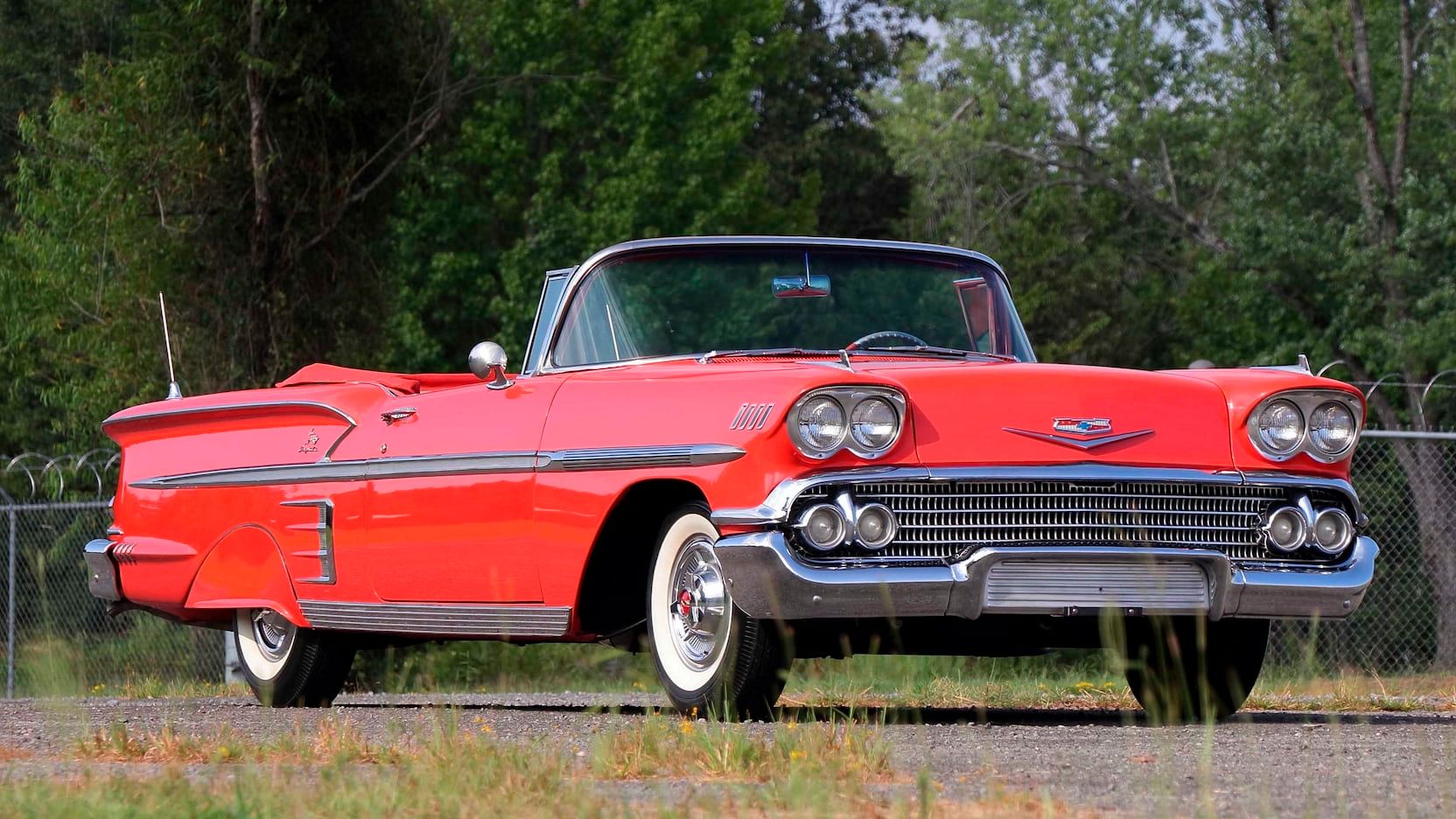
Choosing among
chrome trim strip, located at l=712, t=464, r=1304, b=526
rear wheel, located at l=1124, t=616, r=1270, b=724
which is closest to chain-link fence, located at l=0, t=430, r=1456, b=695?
rear wheel, located at l=1124, t=616, r=1270, b=724

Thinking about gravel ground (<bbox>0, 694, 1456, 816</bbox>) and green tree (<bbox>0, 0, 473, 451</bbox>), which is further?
green tree (<bbox>0, 0, 473, 451</bbox>)

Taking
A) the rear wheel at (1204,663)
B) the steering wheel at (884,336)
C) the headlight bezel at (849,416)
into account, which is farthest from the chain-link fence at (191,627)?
the headlight bezel at (849,416)

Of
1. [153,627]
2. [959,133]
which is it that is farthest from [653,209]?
[153,627]

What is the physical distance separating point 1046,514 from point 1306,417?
1016 millimetres

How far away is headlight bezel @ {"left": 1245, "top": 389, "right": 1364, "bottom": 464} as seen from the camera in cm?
639

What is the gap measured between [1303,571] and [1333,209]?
2004cm

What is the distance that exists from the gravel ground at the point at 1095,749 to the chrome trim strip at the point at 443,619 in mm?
305

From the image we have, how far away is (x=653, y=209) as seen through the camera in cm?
3158

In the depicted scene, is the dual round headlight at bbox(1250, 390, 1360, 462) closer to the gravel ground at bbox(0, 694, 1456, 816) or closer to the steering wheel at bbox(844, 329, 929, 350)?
the gravel ground at bbox(0, 694, 1456, 816)

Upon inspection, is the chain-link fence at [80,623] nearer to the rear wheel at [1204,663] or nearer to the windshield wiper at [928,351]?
the windshield wiper at [928,351]

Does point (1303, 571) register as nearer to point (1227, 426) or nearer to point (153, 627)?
point (1227, 426)

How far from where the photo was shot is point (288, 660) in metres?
8.34

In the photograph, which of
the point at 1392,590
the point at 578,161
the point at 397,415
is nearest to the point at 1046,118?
the point at 578,161

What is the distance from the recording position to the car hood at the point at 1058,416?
19.7ft
